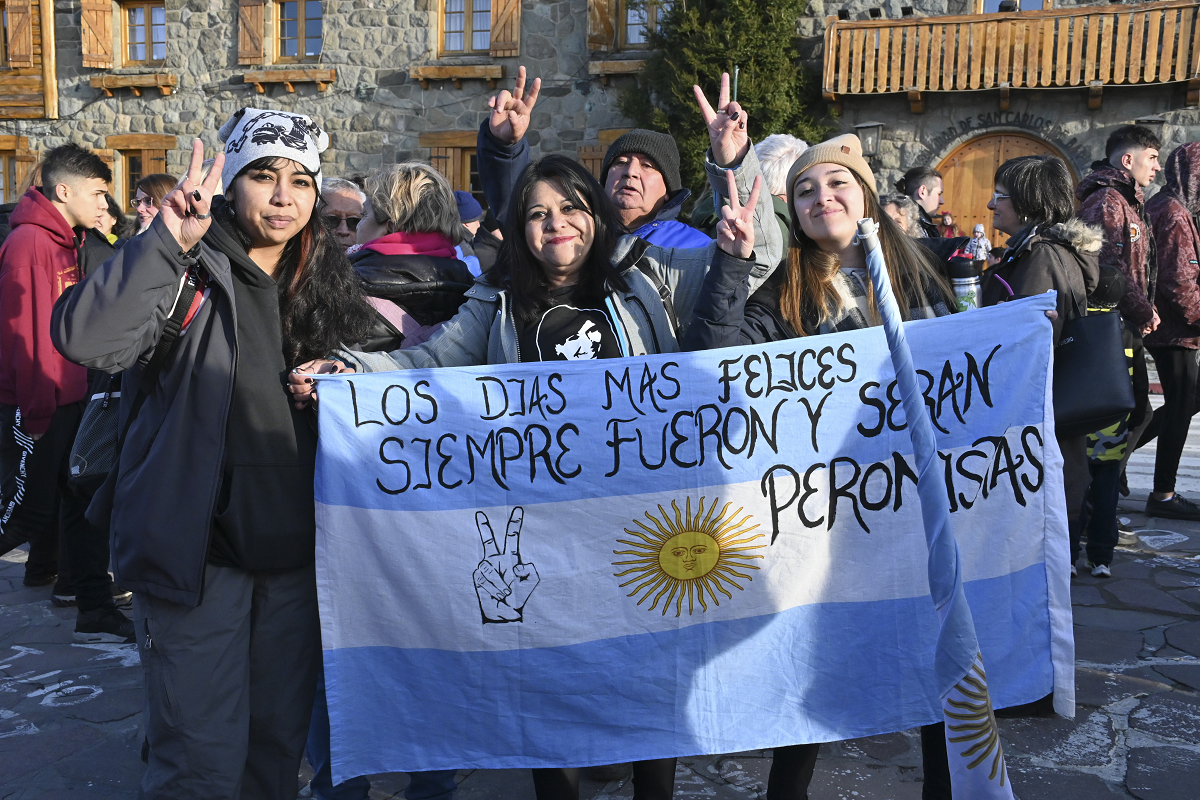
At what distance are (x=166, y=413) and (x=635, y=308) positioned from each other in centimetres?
122

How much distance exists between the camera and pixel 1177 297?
6.09 meters

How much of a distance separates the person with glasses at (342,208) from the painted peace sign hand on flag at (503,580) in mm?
2384

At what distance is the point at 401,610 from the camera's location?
8.59ft

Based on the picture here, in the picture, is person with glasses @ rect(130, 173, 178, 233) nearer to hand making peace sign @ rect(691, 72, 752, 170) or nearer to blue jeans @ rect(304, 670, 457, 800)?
blue jeans @ rect(304, 670, 457, 800)

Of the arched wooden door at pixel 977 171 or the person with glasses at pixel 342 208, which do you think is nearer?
the person with glasses at pixel 342 208

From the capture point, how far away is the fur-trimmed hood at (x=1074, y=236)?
3982 millimetres

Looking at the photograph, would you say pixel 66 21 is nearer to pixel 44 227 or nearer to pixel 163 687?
pixel 44 227

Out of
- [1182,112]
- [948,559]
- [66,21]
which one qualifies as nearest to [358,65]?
[66,21]

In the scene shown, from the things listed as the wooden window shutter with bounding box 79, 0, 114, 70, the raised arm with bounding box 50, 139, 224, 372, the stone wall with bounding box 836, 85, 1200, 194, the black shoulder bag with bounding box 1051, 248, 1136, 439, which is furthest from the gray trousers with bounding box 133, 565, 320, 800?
the wooden window shutter with bounding box 79, 0, 114, 70

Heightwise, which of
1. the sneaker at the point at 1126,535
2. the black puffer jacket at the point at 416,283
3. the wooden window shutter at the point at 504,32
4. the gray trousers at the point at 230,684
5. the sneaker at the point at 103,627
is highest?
the wooden window shutter at the point at 504,32

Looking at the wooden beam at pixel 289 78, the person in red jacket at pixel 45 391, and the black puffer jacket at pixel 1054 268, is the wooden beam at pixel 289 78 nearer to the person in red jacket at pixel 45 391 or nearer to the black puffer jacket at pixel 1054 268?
the person in red jacket at pixel 45 391

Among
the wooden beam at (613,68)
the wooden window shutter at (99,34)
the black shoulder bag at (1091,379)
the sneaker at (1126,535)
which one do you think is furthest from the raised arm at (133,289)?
the wooden window shutter at (99,34)

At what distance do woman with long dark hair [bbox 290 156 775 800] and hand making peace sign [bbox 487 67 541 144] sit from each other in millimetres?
485

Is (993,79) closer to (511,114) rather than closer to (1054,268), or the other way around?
(1054,268)
